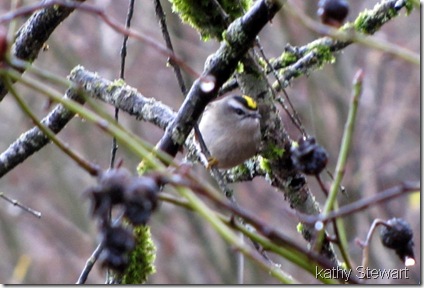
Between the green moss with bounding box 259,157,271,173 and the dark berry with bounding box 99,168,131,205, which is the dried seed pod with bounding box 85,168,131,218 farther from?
the green moss with bounding box 259,157,271,173

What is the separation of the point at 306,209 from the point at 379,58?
243 inches

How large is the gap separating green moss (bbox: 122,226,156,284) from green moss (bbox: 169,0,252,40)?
70 centimetres

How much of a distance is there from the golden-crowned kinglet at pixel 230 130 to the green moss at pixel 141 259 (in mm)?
783

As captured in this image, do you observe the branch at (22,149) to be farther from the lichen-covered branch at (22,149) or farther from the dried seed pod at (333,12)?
the dried seed pod at (333,12)

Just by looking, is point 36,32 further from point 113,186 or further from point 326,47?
point 113,186

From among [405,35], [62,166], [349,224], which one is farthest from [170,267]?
[405,35]

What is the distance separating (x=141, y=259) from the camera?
2398mm

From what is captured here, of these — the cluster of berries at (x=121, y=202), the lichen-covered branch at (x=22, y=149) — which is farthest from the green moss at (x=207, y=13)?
the cluster of berries at (x=121, y=202)

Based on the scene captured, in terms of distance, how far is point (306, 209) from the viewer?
2.74 meters

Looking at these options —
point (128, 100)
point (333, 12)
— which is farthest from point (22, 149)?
point (333, 12)

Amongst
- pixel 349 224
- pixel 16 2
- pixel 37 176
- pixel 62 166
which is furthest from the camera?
pixel 37 176

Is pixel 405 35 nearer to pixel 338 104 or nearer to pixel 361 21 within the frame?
pixel 338 104

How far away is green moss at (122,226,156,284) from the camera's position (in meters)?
2.37

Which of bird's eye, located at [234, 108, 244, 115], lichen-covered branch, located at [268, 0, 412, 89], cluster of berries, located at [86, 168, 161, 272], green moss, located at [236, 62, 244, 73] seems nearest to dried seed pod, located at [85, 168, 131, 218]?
cluster of berries, located at [86, 168, 161, 272]
